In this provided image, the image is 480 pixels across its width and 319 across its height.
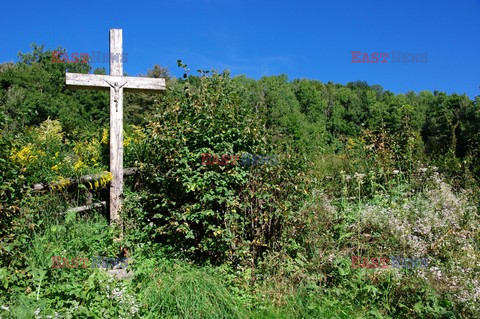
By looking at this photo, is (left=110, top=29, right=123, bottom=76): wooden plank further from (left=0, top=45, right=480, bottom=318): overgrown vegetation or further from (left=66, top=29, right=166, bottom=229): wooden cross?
(left=0, top=45, right=480, bottom=318): overgrown vegetation

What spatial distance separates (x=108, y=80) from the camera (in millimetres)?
6344

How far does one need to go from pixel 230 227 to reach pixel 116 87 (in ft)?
10.9

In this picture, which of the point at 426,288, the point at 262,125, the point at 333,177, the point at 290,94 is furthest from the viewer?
the point at 290,94

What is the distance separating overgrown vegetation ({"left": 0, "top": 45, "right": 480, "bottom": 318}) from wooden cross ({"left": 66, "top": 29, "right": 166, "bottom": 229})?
230mm

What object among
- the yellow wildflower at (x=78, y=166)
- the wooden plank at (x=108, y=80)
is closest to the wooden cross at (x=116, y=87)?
the wooden plank at (x=108, y=80)

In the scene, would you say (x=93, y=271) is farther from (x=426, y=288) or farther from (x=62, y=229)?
(x=426, y=288)

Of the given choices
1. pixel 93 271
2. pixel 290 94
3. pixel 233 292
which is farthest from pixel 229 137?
pixel 290 94

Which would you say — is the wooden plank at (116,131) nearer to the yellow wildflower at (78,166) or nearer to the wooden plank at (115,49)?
the wooden plank at (115,49)

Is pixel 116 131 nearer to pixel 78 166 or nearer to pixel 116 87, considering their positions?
pixel 116 87

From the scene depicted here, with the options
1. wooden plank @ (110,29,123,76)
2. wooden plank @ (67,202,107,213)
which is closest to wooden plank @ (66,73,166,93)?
wooden plank @ (110,29,123,76)

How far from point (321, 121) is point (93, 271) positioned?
52739 mm

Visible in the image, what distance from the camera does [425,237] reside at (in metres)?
4.87

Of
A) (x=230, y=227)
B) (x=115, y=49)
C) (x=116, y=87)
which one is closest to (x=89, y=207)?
(x=116, y=87)

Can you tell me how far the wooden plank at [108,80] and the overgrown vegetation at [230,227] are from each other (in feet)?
2.25
